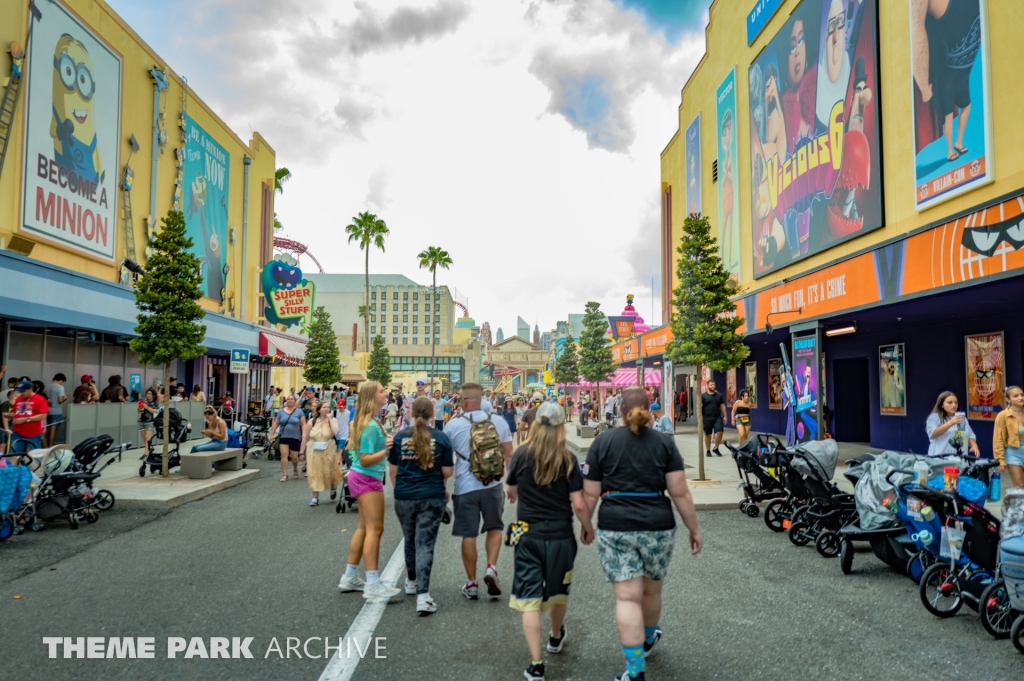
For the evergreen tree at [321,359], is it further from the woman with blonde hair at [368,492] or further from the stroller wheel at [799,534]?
the woman with blonde hair at [368,492]

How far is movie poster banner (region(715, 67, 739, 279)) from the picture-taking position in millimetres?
25781

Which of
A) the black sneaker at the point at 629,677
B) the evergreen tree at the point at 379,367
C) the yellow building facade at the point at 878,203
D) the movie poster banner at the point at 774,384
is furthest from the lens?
the evergreen tree at the point at 379,367

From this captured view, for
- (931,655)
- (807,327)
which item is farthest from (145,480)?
(807,327)

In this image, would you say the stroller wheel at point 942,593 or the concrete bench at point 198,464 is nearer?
the stroller wheel at point 942,593

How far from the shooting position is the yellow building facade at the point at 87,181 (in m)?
16.8

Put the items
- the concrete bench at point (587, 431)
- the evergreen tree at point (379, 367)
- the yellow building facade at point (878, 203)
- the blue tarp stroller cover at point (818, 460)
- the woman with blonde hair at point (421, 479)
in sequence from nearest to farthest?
the woman with blonde hair at point (421, 479) → the blue tarp stroller cover at point (818, 460) → the yellow building facade at point (878, 203) → the concrete bench at point (587, 431) → the evergreen tree at point (379, 367)

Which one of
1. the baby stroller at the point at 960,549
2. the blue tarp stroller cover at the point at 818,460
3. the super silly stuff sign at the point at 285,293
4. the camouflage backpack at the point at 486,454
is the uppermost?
the super silly stuff sign at the point at 285,293

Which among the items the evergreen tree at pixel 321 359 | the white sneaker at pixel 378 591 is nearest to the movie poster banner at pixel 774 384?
the white sneaker at pixel 378 591

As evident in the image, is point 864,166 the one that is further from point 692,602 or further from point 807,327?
point 692,602

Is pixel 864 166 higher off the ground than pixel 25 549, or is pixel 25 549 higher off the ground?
pixel 864 166

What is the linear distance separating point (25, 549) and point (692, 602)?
24.6 ft

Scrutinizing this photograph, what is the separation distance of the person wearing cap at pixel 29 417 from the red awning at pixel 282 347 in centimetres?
2124

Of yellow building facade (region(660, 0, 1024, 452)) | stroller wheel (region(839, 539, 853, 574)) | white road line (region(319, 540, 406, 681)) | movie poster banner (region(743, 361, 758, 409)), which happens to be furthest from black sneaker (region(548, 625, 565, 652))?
movie poster banner (region(743, 361, 758, 409))

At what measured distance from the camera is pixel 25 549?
7902mm
